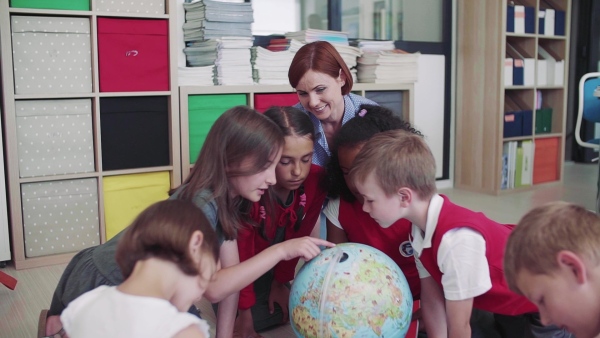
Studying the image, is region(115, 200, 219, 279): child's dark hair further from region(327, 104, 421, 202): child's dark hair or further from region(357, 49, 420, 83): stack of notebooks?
region(357, 49, 420, 83): stack of notebooks

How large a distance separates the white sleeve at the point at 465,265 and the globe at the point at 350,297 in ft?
0.46

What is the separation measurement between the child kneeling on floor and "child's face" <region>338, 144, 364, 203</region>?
94cm

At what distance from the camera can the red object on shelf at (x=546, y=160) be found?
5.52m

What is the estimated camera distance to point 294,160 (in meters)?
2.20

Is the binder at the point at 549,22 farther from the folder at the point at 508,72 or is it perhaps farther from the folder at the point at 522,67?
the folder at the point at 508,72

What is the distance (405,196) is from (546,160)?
4169 millimetres

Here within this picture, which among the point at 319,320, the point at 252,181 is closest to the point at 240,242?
the point at 252,181

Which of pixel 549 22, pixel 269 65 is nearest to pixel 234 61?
pixel 269 65

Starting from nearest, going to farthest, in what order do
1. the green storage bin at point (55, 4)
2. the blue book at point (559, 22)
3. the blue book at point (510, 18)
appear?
the green storage bin at point (55, 4), the blue book at point (510, 18), the blue book at point (559, 22)

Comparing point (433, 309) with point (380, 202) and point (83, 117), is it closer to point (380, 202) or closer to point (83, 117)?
point (380, 202)

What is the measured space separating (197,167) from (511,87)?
394 centimetres

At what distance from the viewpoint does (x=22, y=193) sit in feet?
10.8

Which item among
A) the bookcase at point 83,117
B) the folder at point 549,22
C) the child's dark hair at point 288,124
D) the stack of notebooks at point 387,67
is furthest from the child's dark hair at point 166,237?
the folder at point 549,22

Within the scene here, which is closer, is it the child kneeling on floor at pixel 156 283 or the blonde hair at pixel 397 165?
the child kneeling on floor at pixel 156 283
